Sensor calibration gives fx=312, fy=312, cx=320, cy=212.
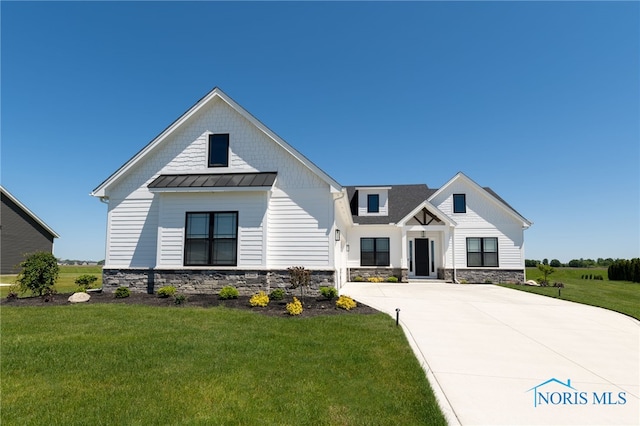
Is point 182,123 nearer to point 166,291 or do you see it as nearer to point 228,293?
point 166,291

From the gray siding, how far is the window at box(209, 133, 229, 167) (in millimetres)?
22792

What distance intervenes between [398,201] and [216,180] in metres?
15.2

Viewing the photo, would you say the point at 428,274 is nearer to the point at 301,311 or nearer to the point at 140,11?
the point at 301,311

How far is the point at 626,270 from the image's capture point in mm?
27219

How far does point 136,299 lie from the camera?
1112 cm

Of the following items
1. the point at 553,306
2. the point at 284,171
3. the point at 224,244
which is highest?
the point at 284,171

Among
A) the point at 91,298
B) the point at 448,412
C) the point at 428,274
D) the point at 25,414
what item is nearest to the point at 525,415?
the point at 448,412

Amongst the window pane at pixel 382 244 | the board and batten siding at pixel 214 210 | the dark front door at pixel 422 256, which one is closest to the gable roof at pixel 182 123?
the board and batten siding at pixel 214 210

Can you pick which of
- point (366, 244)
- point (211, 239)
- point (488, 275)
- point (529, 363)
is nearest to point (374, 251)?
point (366, 244)

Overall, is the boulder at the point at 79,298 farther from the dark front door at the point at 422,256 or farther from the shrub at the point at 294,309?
the dark front door at the point at 422,256

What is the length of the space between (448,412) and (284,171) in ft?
33.3

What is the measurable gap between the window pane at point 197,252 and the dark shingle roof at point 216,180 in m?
2.24

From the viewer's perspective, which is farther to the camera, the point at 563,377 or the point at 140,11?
the point at 140,11

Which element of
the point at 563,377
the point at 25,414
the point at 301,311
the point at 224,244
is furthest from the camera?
the point at 224,244
